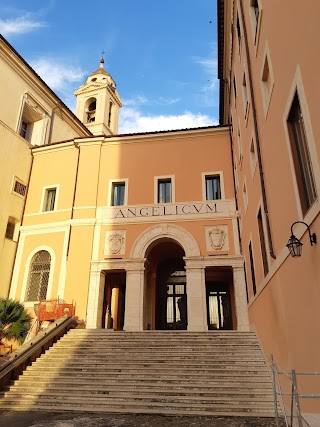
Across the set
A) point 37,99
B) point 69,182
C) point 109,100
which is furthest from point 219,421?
point 109,100

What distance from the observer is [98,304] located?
15445 mm

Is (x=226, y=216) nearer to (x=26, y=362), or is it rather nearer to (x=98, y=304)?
(x=98, y=304)

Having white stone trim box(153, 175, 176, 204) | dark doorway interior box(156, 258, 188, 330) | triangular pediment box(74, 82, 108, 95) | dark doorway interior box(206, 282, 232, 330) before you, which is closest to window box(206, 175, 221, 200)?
white stone trim box(153, 175, 176, 204)

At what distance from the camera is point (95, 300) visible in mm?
15461

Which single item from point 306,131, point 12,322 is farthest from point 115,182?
point 306,131

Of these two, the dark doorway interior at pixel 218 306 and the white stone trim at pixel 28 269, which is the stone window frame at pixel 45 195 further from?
the dark doorway interior at pixel 218 306

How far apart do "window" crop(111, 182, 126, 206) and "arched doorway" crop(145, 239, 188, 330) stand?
2.95 m

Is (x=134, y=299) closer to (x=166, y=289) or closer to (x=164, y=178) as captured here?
(x=166, y=289)

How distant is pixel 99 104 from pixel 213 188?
19046 millimetres

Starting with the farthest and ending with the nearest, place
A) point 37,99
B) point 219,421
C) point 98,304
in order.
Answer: point 37,99 → point 98,304 → point 219,421

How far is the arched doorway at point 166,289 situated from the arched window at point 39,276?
509cm

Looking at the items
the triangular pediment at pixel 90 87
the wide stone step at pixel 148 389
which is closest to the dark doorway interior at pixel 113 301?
the wide stone step at pixel 148 389

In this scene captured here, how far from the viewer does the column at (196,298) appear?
565 inches

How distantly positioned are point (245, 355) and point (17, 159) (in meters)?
14.9
